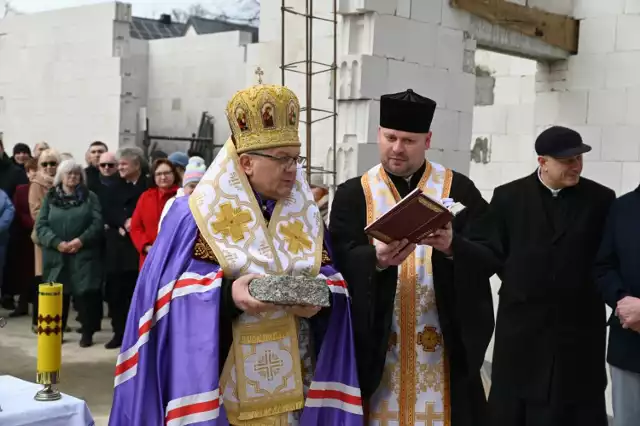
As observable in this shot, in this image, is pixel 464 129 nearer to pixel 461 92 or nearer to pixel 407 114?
pixel 461 92

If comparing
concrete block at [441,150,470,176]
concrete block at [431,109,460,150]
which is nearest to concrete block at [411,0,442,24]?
concrete block at [431,109,460,150]

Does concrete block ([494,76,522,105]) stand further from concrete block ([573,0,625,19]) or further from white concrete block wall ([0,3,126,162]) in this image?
white concrete block wall ([0,3,126,162])

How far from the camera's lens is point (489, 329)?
3289mm

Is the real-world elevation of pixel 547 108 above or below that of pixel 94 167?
above

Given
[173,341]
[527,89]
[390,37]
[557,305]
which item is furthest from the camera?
[527,89]

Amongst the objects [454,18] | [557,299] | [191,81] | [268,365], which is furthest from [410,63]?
[191,81]

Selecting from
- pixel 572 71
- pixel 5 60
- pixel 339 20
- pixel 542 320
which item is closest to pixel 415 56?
pixel 339 20

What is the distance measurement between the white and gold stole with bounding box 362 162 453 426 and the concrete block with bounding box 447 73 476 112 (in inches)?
148

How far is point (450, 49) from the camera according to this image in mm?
6945

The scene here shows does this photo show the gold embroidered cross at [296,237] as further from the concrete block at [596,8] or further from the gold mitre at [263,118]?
the concrete block at [596,8]

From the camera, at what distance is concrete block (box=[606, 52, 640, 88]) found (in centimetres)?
741

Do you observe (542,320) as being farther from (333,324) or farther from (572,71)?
(572,71)

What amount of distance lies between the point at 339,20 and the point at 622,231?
3.56 metres

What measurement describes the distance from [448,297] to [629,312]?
1.41 m
